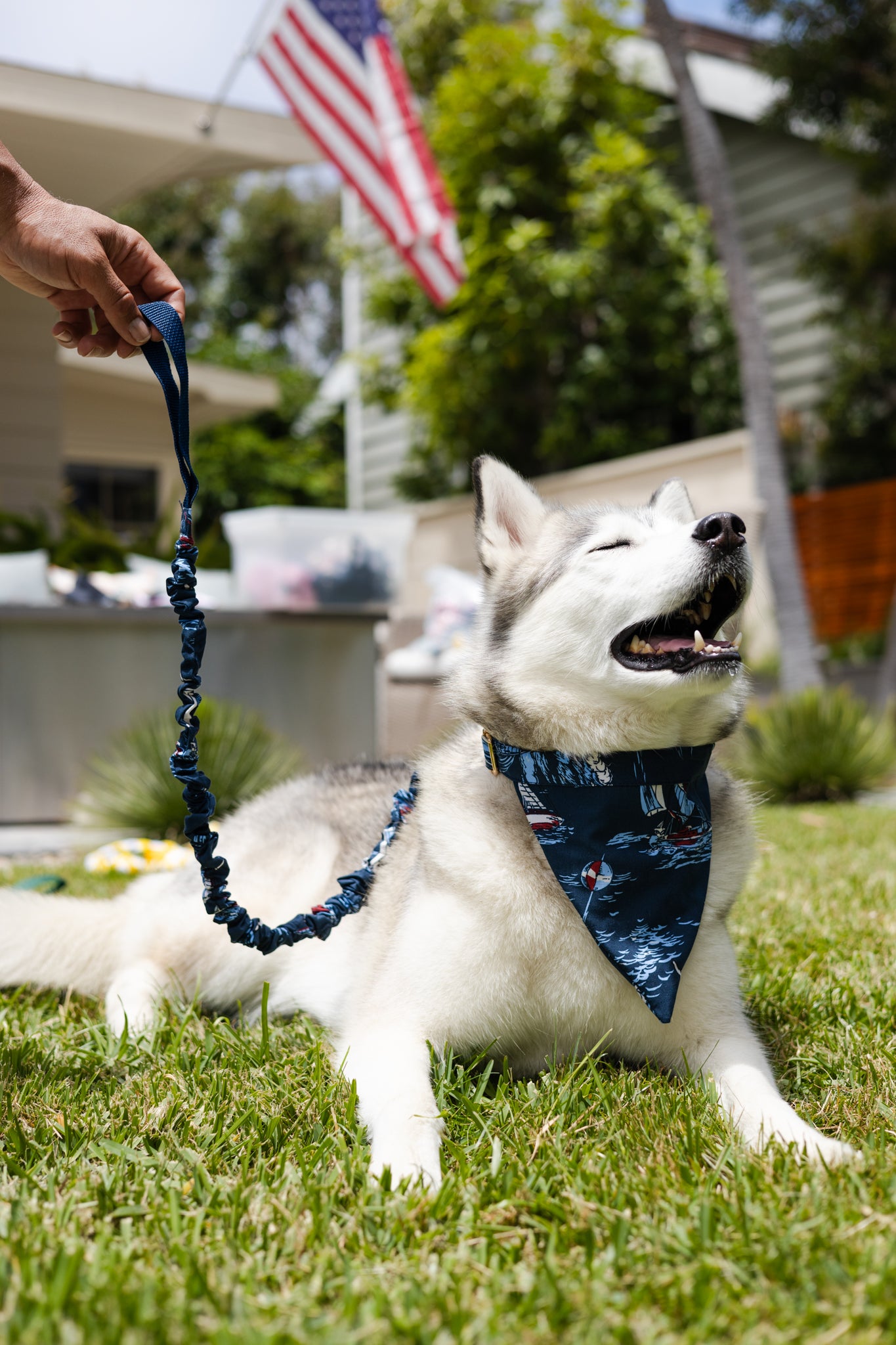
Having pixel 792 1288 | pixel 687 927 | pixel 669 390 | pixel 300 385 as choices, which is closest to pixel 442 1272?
pixel 792 1288

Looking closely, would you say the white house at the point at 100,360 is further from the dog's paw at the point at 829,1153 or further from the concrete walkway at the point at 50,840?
the dog's paw at the point at 829,1153

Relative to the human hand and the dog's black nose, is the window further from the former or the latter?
the dog's black nose

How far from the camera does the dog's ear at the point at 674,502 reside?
93.9 inches

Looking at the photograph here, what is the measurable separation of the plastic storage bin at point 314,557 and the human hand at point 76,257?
3.92 m

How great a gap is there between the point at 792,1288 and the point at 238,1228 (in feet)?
2.32

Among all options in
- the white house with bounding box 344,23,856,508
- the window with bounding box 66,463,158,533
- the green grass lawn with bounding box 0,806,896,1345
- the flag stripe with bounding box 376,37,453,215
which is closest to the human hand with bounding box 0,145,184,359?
the green grass lawn with bounding box 0,806,896,1345

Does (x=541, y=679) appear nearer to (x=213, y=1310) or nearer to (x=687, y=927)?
(x=687, y=927)

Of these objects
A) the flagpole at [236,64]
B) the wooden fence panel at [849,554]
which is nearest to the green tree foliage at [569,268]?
the wooden fence panel at [849,554]

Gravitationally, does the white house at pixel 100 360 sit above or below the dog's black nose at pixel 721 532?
above

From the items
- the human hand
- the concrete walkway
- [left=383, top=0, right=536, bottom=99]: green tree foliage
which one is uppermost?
[left=383, top=0, right=536, bottom=99]: green tree foliage

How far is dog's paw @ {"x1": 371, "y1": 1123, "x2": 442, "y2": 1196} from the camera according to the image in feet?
5.04

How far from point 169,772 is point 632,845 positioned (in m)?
3.77

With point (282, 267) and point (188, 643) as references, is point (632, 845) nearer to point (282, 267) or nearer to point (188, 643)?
point (188, 643)

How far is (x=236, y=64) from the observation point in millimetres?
7242
